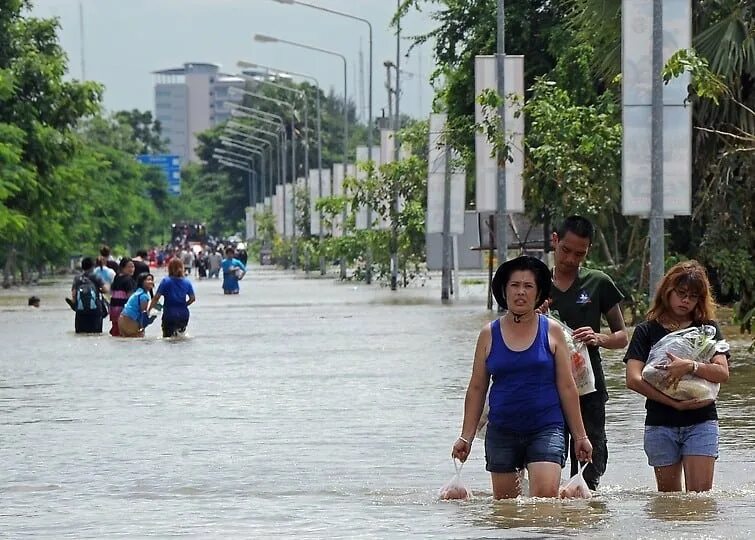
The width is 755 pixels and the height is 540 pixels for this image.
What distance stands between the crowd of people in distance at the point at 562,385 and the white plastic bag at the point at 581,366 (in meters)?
0.05

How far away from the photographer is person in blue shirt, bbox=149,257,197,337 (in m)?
31.7

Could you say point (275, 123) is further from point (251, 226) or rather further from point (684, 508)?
point (684, 508)

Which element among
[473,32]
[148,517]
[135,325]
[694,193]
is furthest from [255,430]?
[473,32]

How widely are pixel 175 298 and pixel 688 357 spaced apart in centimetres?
2204

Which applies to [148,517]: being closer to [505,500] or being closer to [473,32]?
[505,500]

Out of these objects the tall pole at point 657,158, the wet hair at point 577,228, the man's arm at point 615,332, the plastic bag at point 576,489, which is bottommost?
the plastic bag at point 576,489

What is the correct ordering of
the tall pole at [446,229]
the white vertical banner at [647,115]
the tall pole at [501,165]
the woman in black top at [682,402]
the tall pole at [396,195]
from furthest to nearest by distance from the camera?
the tall pole at [396,195] < the tall pole at [446,229] < the tall pole at [501,165] < the white vertical banner at [647,115] < the woman in black top at [682,402]

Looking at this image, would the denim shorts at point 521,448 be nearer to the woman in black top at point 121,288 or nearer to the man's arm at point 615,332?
the man's arm at point 615,332

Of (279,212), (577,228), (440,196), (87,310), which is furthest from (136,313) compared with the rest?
(279,212)

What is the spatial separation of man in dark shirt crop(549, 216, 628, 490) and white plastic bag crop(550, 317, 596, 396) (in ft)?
0.23

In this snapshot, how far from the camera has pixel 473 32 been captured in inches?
1770

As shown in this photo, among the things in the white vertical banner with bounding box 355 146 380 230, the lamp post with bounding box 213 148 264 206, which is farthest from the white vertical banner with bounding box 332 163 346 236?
the lamp post with bounding box 213 148 264 206

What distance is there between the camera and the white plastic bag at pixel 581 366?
10.9 meters

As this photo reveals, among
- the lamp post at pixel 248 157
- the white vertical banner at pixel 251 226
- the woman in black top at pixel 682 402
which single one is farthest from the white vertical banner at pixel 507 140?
the lamp post at pixel 248 157
